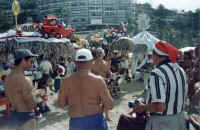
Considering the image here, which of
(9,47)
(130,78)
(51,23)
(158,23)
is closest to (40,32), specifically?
(51,23)

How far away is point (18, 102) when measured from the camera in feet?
9.33

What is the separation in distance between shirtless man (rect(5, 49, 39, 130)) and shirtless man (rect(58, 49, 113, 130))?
47 cm

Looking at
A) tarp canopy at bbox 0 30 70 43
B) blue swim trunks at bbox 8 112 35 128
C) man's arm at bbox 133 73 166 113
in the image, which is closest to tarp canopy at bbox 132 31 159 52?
tarp canopy at bbox 0 30 70 43

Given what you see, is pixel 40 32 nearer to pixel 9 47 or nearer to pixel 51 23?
pixel 51 23

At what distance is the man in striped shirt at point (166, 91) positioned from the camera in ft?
7.33

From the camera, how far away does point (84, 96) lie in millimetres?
2570

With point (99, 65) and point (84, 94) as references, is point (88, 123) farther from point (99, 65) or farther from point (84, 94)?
point (99, 65)

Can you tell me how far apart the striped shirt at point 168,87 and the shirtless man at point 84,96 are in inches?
22.3

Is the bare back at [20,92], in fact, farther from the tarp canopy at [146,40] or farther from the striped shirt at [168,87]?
the tarp canopy at [146,40]

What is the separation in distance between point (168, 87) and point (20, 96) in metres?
1.73

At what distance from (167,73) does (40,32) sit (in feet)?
25.4

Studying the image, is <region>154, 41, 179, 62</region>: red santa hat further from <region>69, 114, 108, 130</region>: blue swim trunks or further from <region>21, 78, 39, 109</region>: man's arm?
<region>21, 78, 39, 109</region>: man's arm

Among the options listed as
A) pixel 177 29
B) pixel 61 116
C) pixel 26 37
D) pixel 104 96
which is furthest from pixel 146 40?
pixel 177 29

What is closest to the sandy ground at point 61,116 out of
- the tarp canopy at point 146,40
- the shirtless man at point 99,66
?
the shirtless man at point 99,66
